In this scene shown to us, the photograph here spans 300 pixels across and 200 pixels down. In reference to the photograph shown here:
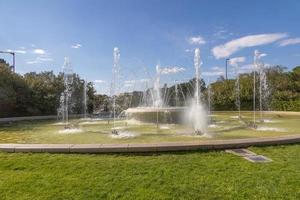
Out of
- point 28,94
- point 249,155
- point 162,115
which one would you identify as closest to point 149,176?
point 249,155

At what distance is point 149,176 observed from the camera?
5156mm

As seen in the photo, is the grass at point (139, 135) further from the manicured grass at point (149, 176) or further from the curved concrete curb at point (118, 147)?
the manicured grass at point (149, 176)

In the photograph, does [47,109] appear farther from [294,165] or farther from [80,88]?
[294,165]

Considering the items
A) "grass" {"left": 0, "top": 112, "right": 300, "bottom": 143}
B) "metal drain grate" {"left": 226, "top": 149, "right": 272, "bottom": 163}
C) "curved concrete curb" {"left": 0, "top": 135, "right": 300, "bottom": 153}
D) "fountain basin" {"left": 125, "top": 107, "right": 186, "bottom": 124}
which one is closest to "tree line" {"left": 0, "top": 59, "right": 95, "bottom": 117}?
"grass" {"left": 0, "top": 112, "right": 300, "bottom": 143}

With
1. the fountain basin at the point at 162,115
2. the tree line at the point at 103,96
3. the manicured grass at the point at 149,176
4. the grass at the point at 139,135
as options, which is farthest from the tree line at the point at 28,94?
the manicured grass at the point at 149,176

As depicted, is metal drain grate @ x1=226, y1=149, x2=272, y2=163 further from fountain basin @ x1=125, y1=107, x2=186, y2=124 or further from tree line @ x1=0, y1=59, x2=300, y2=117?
tree line @ x1=0, y1=59, x2=300, y2=117

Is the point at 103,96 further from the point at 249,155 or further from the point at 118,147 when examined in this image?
the point at 249,155

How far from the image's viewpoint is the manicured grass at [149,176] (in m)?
4.52

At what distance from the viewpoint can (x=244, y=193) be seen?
14.8 ft

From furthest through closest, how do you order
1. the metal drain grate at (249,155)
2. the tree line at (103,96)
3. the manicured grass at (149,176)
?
1. the tree line at (103,96)
2. the metal drain grate at (249,155)
3. the manicured grass at (149,176)

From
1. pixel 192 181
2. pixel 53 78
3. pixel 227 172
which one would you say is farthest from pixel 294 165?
pixel 53 78

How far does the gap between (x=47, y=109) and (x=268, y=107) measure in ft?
62.4

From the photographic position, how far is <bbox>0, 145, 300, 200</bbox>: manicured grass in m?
4.52

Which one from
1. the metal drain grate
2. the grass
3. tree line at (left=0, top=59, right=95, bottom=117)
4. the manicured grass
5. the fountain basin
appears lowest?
the manicured grass
